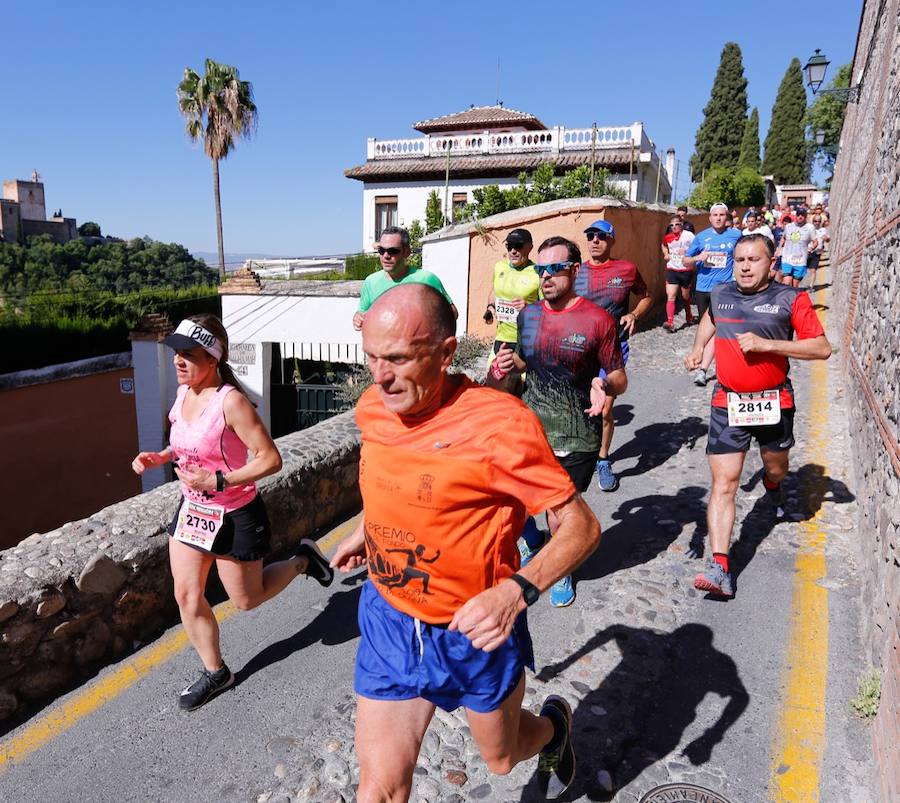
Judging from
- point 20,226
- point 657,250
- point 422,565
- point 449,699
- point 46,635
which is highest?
point 20,226

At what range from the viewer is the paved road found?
2.71 metres

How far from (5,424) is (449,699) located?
555 inches

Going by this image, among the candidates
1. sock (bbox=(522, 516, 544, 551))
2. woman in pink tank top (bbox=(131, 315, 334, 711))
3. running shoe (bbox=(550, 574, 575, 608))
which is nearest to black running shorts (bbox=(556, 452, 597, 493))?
sock (bbox=(522, 516, 544, 551))

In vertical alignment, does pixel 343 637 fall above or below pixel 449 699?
below

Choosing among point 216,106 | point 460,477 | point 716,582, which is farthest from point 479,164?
point 460,477

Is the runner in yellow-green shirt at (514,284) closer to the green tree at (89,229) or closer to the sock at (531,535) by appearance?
the sock at (531,535)

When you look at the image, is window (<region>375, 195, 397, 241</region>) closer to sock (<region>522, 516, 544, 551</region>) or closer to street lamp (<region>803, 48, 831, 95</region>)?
street lamp (<region>803, 48, 831, 95</region>)

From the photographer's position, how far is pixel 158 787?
2715mm

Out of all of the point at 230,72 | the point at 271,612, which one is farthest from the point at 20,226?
the point at 271,612

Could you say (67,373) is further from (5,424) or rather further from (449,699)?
(449,699)

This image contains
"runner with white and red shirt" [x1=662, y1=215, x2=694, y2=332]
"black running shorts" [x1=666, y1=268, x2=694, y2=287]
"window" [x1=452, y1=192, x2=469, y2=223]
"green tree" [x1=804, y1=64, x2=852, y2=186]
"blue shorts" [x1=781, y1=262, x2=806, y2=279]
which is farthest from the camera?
"green tree" [x1=804, y1=64, x2=852, y2=186]

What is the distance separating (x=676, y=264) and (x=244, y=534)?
392 inches

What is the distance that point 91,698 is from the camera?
3236 mm

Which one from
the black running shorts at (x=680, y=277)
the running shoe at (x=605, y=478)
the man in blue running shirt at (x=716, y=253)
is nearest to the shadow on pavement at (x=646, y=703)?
the running shoe at (x=605, y=478)
